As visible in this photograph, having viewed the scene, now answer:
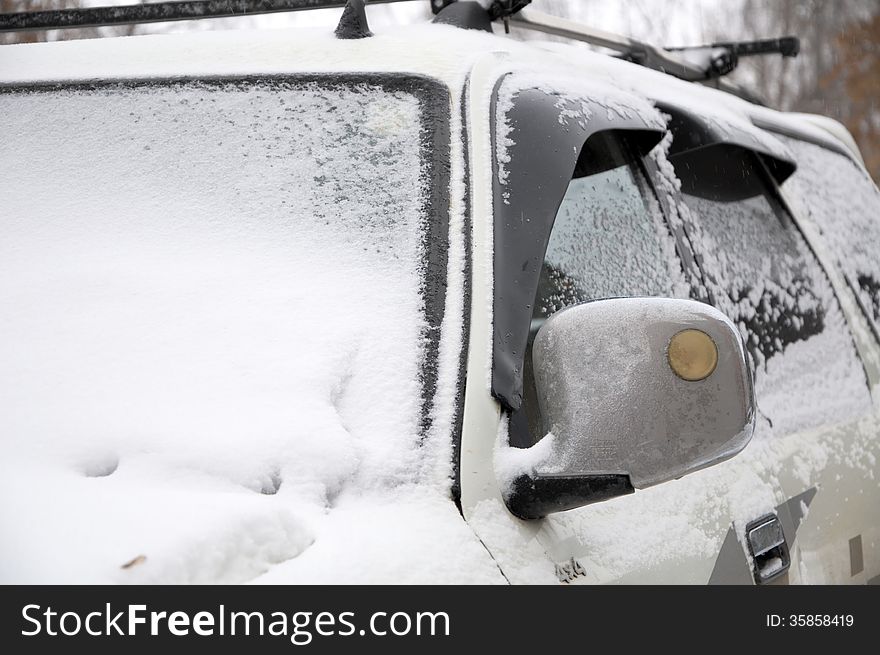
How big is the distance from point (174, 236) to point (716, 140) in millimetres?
1298

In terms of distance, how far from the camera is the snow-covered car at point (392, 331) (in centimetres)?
147

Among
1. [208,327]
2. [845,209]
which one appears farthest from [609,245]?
[845,209]

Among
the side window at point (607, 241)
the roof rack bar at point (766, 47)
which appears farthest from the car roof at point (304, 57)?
the roof rack bar at point (766, 47)

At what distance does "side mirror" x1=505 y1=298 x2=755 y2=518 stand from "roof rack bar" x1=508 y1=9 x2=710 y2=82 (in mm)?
1310

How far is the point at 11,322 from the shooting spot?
1.75 metres

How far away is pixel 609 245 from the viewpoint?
217 cm

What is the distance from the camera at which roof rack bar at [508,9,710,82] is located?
9.33 feet

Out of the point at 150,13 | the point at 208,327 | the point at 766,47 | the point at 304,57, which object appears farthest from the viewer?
the point at 766,47

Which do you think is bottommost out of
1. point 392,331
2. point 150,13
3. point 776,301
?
point 776,301

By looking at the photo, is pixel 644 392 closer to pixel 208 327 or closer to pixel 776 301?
pixel 208 327

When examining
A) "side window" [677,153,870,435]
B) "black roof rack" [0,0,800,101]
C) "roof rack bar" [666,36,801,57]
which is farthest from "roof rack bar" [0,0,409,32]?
"roof rack bar" [666,36,801,57]

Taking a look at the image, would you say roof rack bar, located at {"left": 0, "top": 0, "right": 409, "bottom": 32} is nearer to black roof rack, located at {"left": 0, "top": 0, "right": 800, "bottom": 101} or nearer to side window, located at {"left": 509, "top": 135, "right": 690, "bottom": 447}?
black roof rack, located at {"left": 0, "top": 0, "right": 800, "bottom": 101}

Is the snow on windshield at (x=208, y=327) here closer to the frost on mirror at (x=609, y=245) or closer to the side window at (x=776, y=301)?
the frost on mirror at (x=609, y=245)

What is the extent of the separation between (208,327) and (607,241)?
846mm
